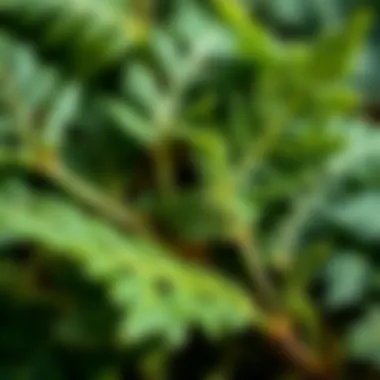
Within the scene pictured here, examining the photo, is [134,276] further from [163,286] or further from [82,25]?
[82,25]

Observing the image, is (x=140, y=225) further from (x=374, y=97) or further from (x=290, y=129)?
(x=374, y=97)

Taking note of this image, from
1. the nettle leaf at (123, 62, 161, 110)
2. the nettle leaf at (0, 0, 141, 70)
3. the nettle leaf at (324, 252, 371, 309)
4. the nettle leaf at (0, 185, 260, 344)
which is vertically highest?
the nettle leaf at (0, 0, 141, 70)

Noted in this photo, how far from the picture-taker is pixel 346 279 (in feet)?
1.77

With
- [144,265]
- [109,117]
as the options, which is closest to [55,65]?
[109,117]

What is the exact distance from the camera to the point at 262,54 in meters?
0.52

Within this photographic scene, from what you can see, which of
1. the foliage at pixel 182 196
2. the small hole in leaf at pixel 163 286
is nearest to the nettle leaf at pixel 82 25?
the foliage at pixel 182 196

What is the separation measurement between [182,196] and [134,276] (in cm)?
6

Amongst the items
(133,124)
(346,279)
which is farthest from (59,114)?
(346,279)

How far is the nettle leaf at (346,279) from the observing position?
54cm

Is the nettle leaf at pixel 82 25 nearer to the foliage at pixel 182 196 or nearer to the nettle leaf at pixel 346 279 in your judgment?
the foliage at pixel 182 196

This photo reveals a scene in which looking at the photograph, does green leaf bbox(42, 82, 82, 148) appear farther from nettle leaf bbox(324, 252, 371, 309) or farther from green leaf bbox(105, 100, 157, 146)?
nettle leaf bbox(324, 252, 371, 309)

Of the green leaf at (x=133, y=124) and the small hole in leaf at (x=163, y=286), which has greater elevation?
the green leaf at (x=133, y=124)

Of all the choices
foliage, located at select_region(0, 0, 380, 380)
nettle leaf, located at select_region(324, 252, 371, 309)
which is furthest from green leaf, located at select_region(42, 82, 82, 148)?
nettle leaf, located at select_region(324, 252, 371, 309)

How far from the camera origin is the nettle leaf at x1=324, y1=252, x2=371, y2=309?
1.76 feet
